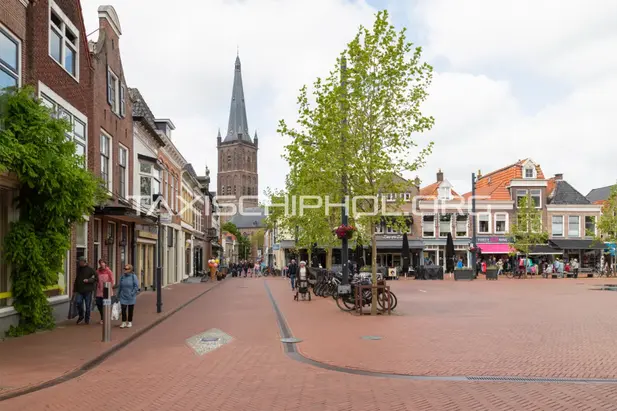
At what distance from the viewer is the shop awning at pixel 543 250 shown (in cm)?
5190

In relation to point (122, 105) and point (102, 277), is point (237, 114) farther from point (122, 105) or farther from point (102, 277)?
point (102, 277)

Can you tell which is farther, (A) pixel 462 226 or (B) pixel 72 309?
(A) pixel 462 226

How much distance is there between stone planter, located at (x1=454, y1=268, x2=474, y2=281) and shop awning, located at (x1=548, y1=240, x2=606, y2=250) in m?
18.1

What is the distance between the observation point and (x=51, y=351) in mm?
10219

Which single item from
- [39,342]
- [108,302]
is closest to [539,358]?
[108,302]

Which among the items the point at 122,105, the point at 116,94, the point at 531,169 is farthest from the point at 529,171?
the point at 116,94

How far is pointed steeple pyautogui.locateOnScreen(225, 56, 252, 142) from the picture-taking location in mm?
127438

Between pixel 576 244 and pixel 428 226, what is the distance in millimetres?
13207

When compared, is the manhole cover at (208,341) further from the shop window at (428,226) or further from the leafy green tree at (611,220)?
the shop window at (428,226)

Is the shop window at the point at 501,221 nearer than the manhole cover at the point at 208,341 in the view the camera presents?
No

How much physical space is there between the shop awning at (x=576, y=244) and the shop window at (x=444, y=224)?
354 inches

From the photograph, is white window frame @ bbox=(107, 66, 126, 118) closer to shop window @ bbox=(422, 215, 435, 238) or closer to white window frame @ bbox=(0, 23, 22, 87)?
white window frame @ bbox=(0, 23, 22, 87)

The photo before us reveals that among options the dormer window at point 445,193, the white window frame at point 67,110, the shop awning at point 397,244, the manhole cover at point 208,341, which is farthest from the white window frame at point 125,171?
the dormer window at point 445,193

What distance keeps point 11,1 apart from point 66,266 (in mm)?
6931
